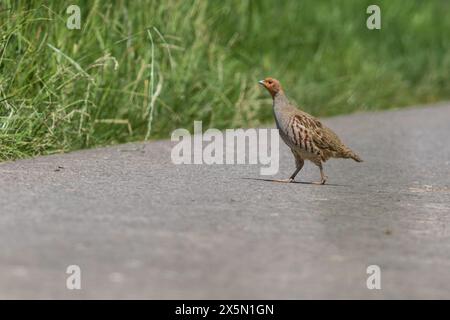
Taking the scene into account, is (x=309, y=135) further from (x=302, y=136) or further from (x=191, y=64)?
(x=191, y=64)

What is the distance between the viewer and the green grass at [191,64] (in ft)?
32.1

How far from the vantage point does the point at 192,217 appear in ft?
22.3

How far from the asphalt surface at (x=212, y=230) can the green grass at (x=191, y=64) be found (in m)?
0.51

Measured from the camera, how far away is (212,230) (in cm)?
641

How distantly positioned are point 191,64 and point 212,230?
19.2 ft

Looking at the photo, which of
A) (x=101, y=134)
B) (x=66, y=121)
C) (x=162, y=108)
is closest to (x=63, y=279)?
(x=66, y=121)

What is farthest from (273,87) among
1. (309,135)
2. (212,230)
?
(212,230)

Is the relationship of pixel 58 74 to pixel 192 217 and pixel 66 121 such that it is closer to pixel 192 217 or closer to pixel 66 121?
pixel 66 121

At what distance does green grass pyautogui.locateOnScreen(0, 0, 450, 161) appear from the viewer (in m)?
9.79

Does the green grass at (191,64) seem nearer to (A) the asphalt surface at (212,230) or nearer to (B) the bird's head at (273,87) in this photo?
(A) the asphalt surface at (212,230)

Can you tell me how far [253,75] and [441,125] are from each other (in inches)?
83.1

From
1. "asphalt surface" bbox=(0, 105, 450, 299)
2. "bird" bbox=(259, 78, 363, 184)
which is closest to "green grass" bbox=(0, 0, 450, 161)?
"asphalt surface" bbox=(0, 105, 450, 299)

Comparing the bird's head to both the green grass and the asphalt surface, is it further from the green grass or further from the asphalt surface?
the green grass

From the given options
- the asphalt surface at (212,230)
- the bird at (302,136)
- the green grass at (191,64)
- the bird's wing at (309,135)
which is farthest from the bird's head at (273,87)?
the green grass at (191,64)
